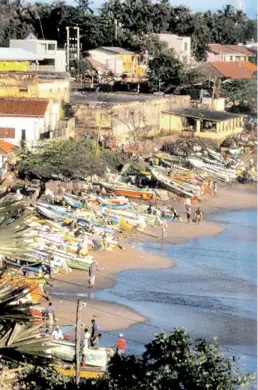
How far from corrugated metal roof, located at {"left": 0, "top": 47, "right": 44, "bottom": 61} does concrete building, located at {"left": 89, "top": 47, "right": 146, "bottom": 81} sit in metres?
5.34

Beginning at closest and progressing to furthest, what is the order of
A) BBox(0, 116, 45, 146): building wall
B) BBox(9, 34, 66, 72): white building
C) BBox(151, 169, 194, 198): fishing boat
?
BBox(151, 169, 194, 198): fishing boat → BBox(0, 116, 45, 146): building wall → BBox(9, 34, 66, 72): white building

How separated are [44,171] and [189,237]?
9.87 ft

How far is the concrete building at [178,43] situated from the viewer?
30625mm

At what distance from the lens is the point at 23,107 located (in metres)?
17.6

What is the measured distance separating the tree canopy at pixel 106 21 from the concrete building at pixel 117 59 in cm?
68

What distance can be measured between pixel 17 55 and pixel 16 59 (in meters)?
0.59

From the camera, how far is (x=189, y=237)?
43.5ft

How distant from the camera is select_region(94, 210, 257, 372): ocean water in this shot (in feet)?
28.6

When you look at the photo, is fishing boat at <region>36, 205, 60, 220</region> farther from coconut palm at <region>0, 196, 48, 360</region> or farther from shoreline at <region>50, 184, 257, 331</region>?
coconut palm at <region>0, 196, 48, 360</region>

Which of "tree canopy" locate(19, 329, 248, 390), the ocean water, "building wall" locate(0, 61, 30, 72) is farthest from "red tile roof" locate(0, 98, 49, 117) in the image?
"tree canopy" locate(19, 329, 248, 390)

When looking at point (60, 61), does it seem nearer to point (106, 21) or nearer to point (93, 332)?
point (106, 21)

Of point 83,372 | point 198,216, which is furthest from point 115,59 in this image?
point 83,372

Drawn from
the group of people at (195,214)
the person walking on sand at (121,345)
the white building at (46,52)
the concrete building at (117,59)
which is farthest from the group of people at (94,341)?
the concrete building at (117,59)

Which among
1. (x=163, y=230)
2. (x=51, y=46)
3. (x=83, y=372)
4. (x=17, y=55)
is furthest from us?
(x=51, y=46)
